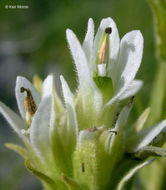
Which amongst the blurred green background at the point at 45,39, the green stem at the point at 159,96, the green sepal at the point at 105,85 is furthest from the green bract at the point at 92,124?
the blurred green background at the point at 45,39

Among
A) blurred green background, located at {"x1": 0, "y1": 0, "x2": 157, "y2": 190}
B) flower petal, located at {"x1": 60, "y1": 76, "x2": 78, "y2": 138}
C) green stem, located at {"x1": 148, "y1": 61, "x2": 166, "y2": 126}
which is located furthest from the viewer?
blurred green background, located at {"x1": 0, "y1": 0, "x2": 157, "y2": 190}

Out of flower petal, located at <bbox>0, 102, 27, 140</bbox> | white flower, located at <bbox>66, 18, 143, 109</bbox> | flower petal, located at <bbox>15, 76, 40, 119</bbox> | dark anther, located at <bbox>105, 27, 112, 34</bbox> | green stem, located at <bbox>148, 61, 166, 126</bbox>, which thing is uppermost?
dark anther, located at <bbox>105, 27, 112, 34</bbox>

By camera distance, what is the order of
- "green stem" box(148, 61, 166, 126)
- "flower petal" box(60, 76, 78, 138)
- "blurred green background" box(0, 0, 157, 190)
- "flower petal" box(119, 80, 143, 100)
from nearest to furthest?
"flower petal" box(119, 80, 143, 100) < "flower petal" box(60, 76, 78, 138) < "green stem" box(148, 61, 166, 126) < "blurred green background" box(0, 0, 157, 190)

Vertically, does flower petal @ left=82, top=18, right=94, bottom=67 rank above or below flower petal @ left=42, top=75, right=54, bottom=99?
above

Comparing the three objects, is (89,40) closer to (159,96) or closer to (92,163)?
(92,163)

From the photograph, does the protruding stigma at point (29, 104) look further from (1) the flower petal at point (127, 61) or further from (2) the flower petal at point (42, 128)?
(1) the flower petal at point (127, 61)

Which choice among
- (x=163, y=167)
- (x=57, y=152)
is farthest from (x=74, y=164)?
(x=163, y=167)

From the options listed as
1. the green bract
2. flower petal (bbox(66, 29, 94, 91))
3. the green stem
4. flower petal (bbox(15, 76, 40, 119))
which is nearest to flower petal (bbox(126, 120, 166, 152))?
the green bract

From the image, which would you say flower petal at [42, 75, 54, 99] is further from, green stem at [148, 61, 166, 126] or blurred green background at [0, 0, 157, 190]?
blurred green background at [0, 0, 157, 190]

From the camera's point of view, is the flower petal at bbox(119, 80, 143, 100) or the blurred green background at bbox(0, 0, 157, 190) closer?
the flower petal at bbox(119, 80, 143, 100)
